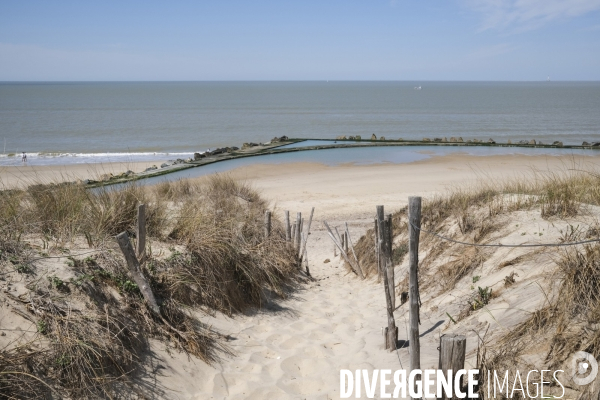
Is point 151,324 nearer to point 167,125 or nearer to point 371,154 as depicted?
point 371,154

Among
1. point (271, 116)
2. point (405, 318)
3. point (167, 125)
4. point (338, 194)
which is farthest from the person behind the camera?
point (271, 116)

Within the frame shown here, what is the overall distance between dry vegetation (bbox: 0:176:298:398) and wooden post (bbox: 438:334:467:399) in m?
3.03

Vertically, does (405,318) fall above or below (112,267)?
below

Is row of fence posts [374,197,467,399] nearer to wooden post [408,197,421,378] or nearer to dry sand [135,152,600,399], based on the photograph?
wooden post [408,197,421,378]

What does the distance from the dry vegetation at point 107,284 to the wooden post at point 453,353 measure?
3025mm

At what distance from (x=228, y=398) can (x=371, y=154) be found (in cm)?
2871

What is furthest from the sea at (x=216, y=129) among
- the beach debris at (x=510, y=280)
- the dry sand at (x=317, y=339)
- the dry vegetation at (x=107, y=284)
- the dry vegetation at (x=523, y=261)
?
the beach debris at (x=510, y=280)

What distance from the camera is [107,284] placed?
5.93 meters

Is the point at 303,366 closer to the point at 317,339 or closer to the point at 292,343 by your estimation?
the point at 292,343

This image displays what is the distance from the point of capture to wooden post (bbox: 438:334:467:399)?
393 centimetres

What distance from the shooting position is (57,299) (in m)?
5.28

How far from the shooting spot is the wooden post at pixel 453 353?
393 centimetres

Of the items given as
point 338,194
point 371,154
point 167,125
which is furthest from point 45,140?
point 338,194

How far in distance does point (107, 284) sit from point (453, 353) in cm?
400
